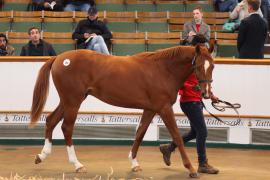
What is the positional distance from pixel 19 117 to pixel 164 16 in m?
4.93

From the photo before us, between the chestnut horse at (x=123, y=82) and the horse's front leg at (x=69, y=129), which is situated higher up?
the chestnut horse at (x=123, y=82)

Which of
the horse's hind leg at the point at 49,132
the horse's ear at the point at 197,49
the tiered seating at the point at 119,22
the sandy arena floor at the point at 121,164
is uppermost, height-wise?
the horse's ear at the point at 197,49

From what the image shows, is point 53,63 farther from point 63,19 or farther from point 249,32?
point 63,19

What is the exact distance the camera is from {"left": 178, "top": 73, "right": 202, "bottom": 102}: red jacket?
351 inches

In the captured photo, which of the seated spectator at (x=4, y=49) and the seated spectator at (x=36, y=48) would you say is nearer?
the seated spectator at (x=36, y=48)

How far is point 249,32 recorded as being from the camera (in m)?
11.6

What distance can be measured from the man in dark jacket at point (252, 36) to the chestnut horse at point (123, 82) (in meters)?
2.94

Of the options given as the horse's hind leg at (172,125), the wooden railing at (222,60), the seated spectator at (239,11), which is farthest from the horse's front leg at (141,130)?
the seated spectator at (239,11)

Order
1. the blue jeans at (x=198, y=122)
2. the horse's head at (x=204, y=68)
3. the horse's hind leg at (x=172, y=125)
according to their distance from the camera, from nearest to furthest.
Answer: the horse's head at (x=204, y=68)
the horse's hind leg at (x=172, y=125)
the blue jeans at (x=198, y=122)

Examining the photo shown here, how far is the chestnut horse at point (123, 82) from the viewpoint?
889 cm

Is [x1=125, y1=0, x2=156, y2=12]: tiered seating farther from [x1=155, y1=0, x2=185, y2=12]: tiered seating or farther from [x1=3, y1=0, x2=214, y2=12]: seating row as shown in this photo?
[x1=155, y1=0, x2=185, y2=12]: tiered seating

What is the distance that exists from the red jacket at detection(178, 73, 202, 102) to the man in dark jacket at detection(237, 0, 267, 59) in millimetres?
2858

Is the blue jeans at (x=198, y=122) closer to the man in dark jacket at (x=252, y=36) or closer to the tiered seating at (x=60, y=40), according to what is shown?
the man in dark jacket at (x=252, y=36)

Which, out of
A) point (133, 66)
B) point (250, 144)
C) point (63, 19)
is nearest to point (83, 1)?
point (63, 19)
